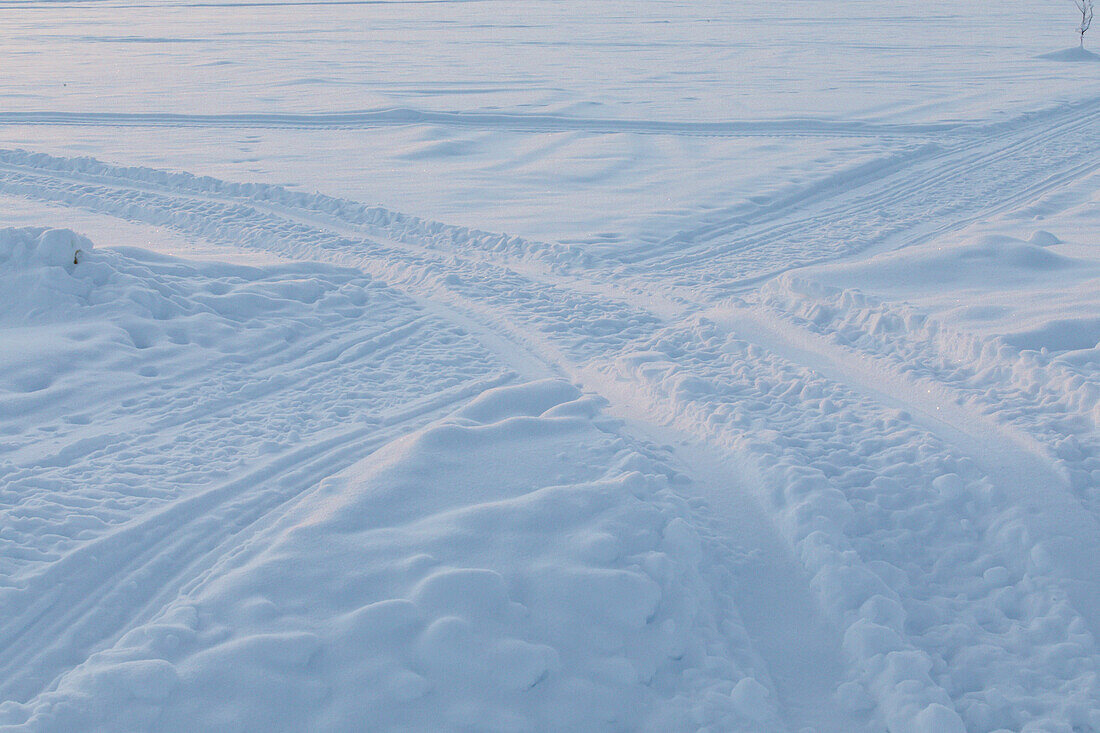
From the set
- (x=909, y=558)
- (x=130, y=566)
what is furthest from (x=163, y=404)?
(x=909, y=558)

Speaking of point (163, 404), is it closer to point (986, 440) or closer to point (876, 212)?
point (986, 440)

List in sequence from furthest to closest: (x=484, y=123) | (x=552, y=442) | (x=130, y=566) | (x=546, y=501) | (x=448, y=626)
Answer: (x=484, y=123) → (x=552, y=442) → (x=546, y=501) → (x=130, y=566) → (x=448, y=626)

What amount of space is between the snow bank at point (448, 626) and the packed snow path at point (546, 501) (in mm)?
12

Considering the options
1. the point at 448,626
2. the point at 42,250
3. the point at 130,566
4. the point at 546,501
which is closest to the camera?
the point at 448,626

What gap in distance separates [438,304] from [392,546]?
10.1 ft

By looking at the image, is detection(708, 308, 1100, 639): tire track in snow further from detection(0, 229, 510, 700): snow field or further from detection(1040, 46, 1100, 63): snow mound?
detection(1040, 46, 1100, 63): snow mound

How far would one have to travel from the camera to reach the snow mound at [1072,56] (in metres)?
18.5

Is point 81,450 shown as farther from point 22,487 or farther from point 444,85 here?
point 444,85

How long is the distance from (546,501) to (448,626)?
74 centimetres

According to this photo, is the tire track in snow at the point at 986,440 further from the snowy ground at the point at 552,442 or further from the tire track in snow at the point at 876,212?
the tire track in snow at the point at 876,212

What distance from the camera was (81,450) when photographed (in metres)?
4.03

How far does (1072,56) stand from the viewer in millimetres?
18641

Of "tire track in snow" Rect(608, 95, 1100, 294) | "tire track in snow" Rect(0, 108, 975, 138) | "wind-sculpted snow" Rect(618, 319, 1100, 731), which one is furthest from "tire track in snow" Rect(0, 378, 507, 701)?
"tire track in snow" Rect(0, 108, 975, 138)

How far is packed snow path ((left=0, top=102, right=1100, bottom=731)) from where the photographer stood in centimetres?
281
